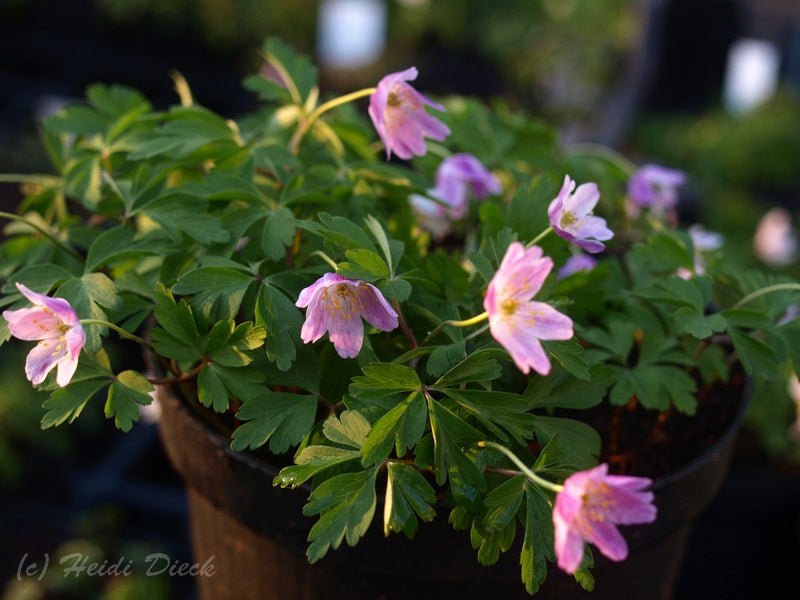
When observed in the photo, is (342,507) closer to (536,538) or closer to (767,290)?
(536,538)

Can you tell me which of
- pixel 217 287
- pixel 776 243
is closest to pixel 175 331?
pixel 217 287

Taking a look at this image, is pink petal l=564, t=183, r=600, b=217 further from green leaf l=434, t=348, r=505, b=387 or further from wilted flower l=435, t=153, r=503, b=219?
wilted flower l=435, t=153, r=503, b=219

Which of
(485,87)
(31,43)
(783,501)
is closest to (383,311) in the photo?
(783,501)

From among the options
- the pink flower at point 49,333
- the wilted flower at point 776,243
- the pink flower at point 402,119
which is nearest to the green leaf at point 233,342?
the pink flower at point 49,333

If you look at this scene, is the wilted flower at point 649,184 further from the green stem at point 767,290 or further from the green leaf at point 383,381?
the green leaf at point 383,381

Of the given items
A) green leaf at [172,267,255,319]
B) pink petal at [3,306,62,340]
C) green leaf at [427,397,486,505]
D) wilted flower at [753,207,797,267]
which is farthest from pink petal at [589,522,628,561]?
wilted flower at [753,207,797,267]

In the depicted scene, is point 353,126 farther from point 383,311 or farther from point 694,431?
point 694,431

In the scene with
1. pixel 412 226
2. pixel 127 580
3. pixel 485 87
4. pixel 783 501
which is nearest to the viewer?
pixel 412 226

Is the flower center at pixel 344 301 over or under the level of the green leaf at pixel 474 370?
over
